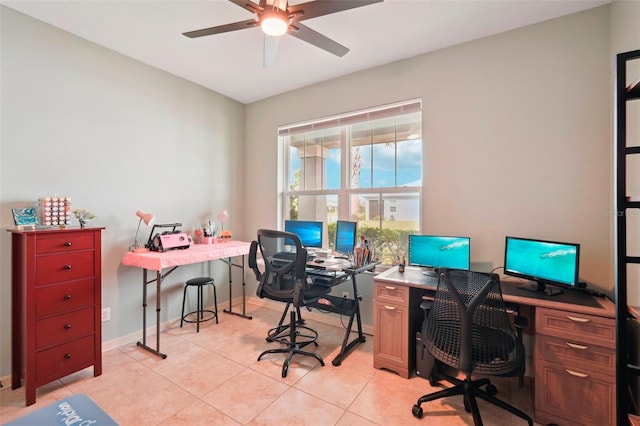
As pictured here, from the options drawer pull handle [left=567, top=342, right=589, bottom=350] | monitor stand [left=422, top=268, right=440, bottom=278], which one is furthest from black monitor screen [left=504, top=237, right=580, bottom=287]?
monitor stand [left=422, top=268, right=440, bottom=278]

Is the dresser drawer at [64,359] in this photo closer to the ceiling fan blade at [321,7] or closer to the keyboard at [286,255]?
the keyboard at [286,255]

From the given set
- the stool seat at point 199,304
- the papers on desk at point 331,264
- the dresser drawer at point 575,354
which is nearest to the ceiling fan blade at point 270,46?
the papers on desk at point 331,264

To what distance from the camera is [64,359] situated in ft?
7.14

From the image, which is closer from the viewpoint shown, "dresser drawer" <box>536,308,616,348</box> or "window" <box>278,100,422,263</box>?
"dresser drawer" <box>536,308,616,348</box>

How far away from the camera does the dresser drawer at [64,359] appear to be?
6.77ft

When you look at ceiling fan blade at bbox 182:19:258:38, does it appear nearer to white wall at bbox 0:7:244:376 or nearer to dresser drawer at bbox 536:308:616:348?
white wall at bbox 0:7:244:376

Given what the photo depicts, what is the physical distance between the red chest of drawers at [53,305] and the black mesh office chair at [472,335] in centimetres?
260

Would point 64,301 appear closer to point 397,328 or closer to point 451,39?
point 397,328

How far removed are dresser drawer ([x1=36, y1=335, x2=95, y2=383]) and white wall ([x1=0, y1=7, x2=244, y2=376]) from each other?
47 centimetres

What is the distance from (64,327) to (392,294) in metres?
2.60

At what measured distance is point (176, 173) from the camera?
3387 millimetres

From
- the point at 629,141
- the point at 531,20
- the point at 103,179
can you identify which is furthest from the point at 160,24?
the point at 629,141

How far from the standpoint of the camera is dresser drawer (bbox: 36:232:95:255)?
2070mm

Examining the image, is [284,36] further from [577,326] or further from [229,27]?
[577,326]
